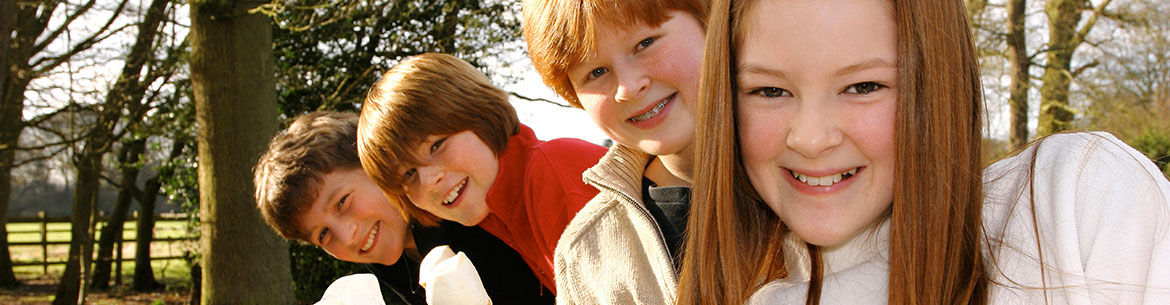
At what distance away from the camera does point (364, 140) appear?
2.79 m

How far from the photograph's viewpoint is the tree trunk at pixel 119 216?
37.6ft

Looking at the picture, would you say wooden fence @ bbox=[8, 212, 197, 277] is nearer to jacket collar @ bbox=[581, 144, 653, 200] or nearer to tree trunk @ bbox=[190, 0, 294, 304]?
tree trunk @ bbox=[190, 0, 294, 304]

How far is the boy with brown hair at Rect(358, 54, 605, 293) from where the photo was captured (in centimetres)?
267

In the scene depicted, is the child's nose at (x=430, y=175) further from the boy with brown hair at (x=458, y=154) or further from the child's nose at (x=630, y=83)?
the child's nose at (x=630, y=83)

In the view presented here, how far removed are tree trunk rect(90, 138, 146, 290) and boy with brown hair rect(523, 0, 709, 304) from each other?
10.2m

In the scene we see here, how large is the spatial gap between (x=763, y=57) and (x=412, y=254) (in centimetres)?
230

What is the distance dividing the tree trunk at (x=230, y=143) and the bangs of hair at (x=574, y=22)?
4274 mm

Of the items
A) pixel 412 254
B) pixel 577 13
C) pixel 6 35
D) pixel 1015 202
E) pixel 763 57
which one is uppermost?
pixel 6 35

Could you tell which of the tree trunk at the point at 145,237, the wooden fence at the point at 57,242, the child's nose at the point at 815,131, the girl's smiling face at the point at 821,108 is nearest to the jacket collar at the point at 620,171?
the girl's smiling face at the point at 821,108

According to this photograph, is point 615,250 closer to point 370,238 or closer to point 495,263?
point 495,263

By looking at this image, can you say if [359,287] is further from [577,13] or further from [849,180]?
[577,13]

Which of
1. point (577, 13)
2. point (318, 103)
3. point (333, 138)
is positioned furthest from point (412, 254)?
point (318, 103)

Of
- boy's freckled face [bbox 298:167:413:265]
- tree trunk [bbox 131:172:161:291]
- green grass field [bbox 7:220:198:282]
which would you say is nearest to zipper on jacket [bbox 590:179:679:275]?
boy's freckled face [bbox 298:167:413:265]

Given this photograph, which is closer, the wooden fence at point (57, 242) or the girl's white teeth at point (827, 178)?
the girl's white teeth at point (827, 178)
